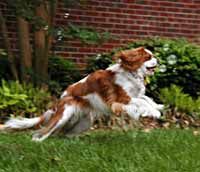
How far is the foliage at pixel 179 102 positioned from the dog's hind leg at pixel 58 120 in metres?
2.83

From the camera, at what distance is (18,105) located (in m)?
9.19

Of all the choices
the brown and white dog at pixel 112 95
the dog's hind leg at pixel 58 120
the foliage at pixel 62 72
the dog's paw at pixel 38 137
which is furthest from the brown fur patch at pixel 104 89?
the foliage at pixel 62 72

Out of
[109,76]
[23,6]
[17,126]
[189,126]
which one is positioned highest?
[23,6]

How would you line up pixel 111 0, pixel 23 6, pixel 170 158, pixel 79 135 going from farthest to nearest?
1. pixel 111 0
2. pixel 79 135
3. pixel 23 6
4. pixel 170 158

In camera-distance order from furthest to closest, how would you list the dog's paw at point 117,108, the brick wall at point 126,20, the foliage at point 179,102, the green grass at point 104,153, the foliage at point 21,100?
the brick wall at point 126,20 < the foliage at point 179,102 < the foliage at point 21,100 < the dog's paw at point 117,108 < the green grass at point 104,153

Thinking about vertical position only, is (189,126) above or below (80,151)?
below

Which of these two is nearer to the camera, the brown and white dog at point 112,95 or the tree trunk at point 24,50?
the brown and white dog at point 112,95

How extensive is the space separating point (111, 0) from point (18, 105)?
3.33m

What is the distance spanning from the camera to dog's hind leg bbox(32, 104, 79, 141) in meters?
6.97

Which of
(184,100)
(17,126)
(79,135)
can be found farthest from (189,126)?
(17,126)

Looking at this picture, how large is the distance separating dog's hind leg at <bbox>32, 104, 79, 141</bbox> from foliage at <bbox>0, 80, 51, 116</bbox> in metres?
2.09

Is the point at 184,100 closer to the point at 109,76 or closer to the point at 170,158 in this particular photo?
the point at 109,76

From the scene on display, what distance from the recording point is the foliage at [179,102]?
9.49m

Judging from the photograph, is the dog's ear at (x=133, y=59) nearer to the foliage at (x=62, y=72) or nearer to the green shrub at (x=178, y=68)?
the green shrub at (x=178, y=68)
